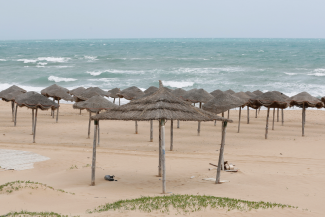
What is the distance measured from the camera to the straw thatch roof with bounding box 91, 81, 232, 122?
9312 mm

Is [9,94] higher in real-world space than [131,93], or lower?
lower

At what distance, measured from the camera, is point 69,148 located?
49.7 ft

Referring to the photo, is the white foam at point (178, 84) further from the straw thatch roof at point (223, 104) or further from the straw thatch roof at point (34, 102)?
the straw thatch roof at point (34, 102)

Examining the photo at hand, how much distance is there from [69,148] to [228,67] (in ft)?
141

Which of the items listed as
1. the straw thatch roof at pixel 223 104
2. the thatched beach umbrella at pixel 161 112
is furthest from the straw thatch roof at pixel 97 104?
the thatched beach umbrella at pixel 161 112

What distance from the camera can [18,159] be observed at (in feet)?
41.7

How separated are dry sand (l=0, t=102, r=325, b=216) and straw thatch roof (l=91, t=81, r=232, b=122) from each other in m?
1.93

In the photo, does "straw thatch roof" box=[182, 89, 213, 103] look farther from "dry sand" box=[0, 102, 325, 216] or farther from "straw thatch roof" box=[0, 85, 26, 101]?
"straw thatch roof" box=[0, 85, 26, 101]

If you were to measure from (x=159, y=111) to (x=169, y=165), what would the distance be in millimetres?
3859

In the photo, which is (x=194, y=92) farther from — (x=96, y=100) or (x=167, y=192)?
(x=167, y=192)

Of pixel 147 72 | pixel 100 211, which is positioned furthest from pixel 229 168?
pixel 147 72

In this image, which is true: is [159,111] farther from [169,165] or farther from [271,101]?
[271,101]

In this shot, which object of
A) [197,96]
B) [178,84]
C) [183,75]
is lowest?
[197,96]

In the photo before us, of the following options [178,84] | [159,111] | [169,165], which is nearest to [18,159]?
[169,165]
